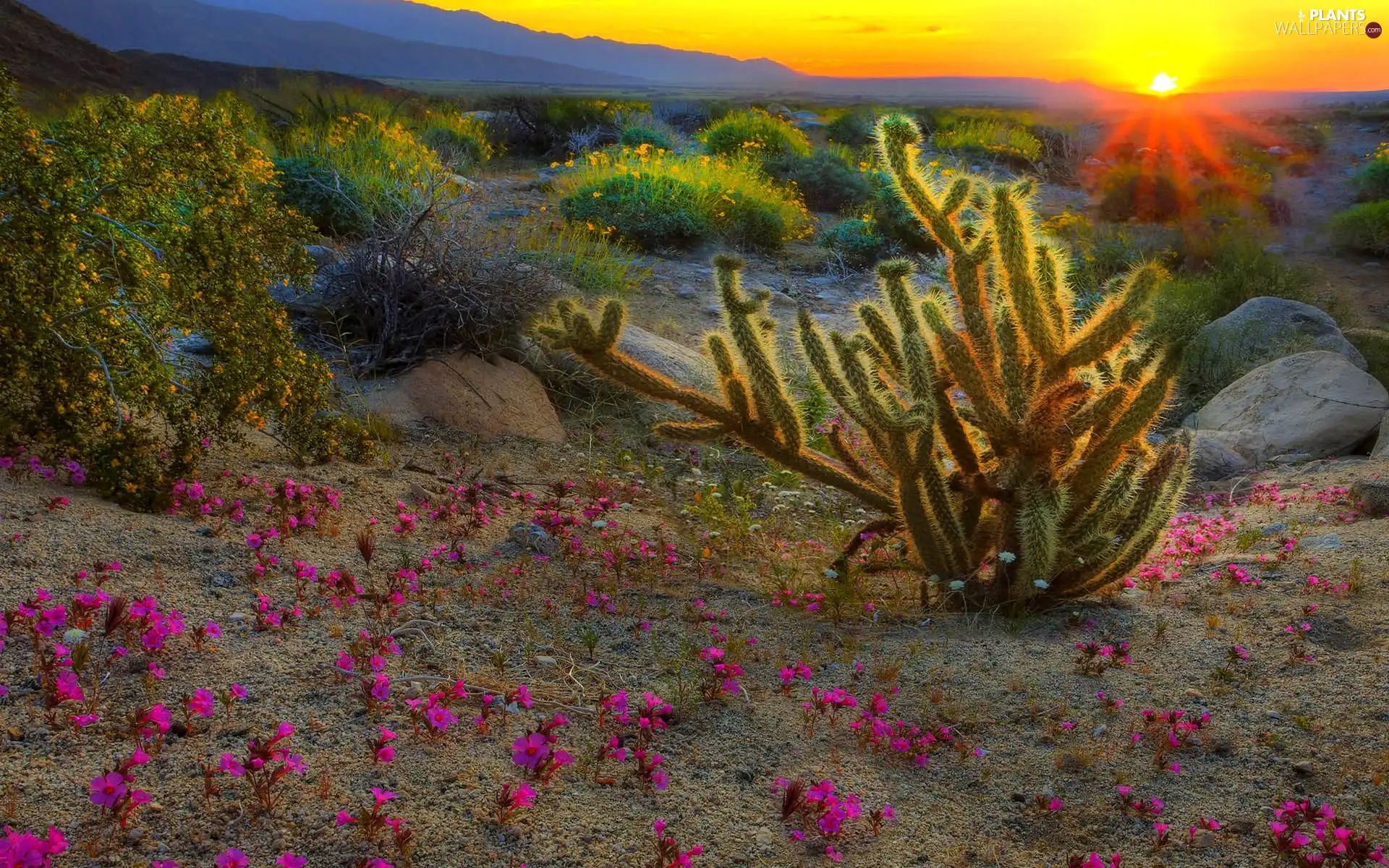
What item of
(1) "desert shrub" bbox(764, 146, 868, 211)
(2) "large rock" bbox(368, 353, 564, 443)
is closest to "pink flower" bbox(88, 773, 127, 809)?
(2) "large rock" bbox(368, 353, 564, 443)

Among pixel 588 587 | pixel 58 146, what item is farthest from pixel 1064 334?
pixel 58 146

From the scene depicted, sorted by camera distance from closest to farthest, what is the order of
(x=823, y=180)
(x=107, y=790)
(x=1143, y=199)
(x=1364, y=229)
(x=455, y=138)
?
1. (x=107, y=790)
2. (x=1364, y=229)
3. (x=823, y=180)
4. (x=455, y=138)
5. (x=1143, y=199)

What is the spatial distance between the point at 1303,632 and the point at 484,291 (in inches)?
203

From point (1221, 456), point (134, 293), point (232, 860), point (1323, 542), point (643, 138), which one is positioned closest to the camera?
point (232, 860)

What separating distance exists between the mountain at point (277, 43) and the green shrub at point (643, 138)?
7723cm

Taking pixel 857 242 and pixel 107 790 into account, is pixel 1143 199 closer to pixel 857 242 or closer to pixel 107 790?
pixel 857 242

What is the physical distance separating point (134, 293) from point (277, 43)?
487 ft

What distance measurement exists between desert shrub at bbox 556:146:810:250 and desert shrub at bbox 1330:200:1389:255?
917cm

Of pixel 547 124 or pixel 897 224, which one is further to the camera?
pixel 547 124

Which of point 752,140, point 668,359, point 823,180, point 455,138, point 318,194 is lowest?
point 668,359

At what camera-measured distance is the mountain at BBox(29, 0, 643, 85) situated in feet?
347

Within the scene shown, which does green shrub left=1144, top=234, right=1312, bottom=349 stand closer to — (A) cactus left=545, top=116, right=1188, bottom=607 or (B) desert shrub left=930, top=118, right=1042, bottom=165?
(A) cactus left=545, top=116, right=1188, bottom=607

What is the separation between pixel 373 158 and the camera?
1109cm

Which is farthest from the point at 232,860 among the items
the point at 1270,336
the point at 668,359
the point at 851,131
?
the point at 851,131
